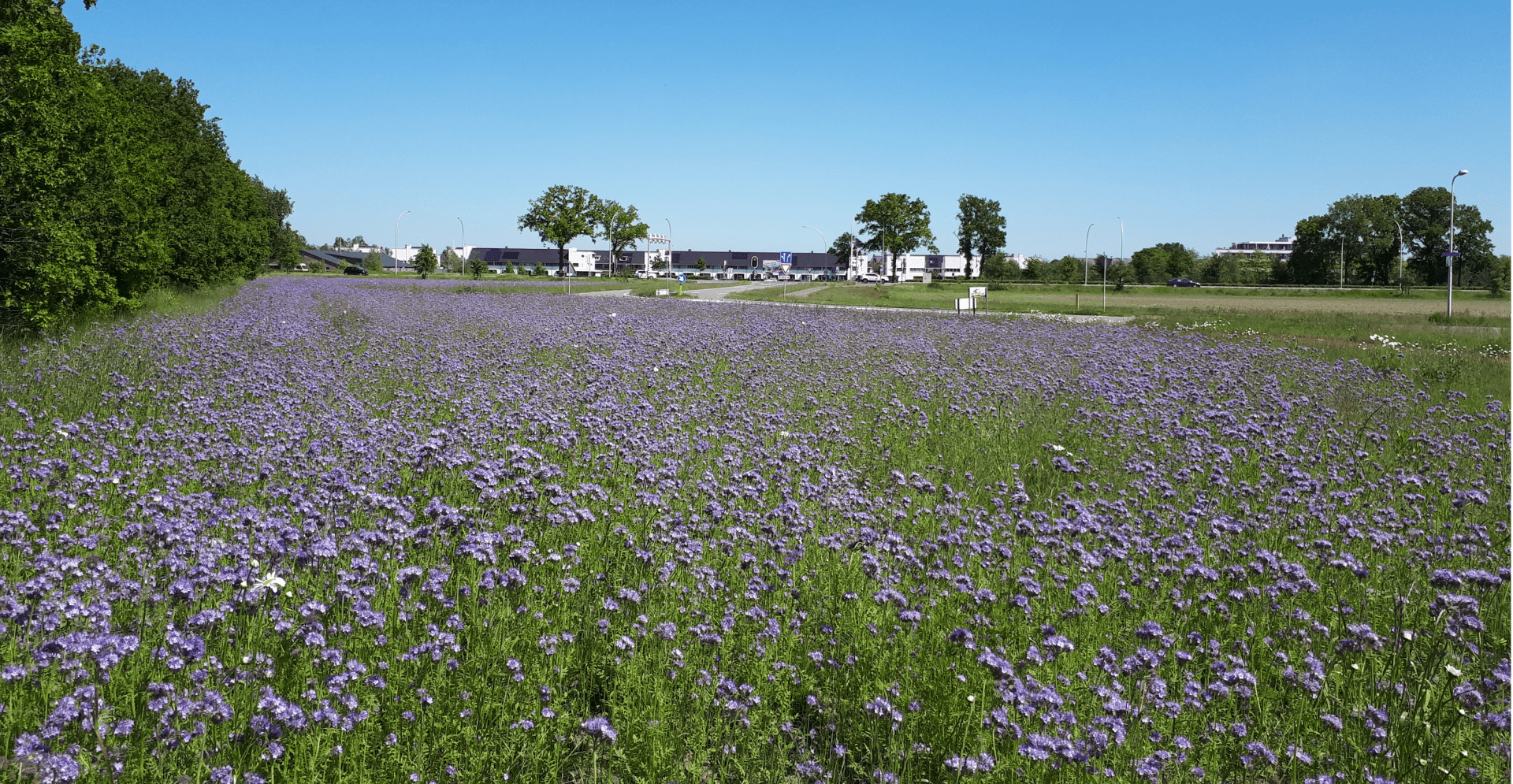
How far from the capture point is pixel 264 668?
3.34 m

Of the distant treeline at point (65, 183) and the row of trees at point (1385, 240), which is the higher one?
the row of trees at point (1385, 240)

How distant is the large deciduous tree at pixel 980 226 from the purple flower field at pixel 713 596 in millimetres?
129814

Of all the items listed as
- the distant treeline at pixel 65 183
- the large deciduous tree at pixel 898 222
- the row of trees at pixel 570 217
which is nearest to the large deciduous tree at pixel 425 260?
the row of trees at pixel 570 217

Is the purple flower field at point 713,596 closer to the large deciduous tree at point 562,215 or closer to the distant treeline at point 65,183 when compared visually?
the distant treeline at point 65,183

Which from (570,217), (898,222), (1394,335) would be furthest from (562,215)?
(1394,335)

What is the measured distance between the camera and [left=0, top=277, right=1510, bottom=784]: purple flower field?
3318mm

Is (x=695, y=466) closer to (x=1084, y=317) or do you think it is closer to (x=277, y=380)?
(x=277, y=380)

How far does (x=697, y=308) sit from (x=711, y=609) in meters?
26.7

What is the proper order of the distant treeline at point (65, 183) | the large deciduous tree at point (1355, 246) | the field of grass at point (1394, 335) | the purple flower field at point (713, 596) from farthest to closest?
1. the large deciduous tree at point (1355, 246)
2. the field of grass at point (1394, 335)
3. the distant treeline at point (65, 183)
4. the purple flower field at point (713, 596)

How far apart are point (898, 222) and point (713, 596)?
353 feet

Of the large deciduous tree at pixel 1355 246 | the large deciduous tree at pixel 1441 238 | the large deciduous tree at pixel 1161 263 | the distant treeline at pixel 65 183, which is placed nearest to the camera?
the distant treeline at pixel 65 183

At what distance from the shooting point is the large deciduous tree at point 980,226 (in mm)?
133000

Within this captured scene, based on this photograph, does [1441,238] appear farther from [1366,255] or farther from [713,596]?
[713,596]

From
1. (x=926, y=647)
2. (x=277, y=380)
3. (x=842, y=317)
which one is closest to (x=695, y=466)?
(x=926, y=647)
